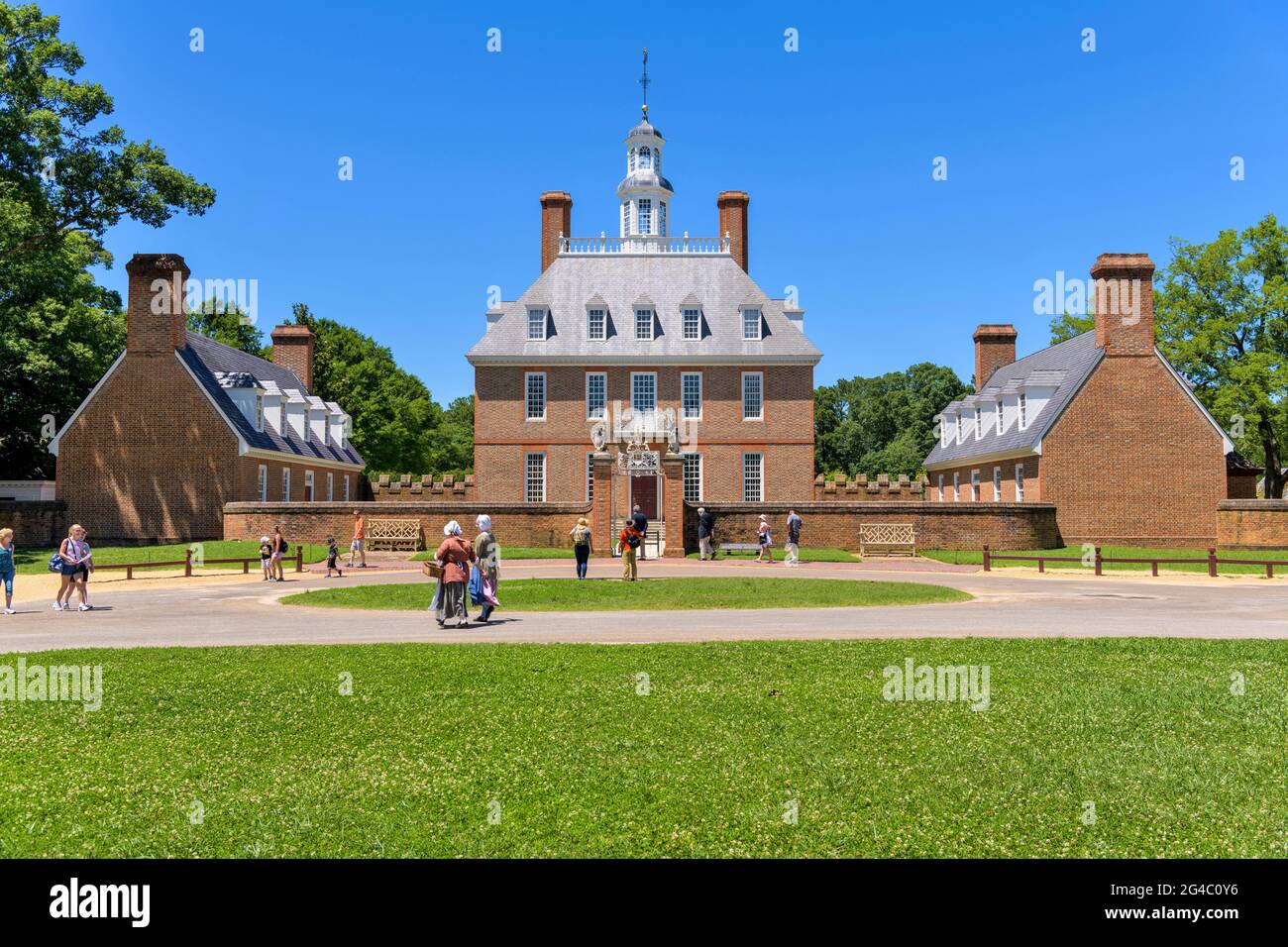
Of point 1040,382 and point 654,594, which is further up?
point 1040,382

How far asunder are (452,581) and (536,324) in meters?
31.9

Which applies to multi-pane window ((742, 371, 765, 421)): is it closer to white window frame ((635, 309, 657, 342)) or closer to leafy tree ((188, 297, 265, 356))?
white window frame ((635, 309, 657, 342))

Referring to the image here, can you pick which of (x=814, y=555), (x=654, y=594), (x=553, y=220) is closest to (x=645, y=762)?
(x=654, y=594)

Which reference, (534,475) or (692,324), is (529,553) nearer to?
(534,475)

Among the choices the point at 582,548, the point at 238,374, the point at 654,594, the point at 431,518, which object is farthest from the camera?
the point at 238,374

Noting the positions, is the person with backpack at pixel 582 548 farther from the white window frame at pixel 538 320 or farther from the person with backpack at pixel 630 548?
the white window frame at pixel 538 320

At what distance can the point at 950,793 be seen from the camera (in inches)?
249

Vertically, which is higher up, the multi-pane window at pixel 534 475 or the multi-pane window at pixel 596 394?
the multi-pane window at pixel 596 394

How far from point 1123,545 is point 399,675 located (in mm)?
36981

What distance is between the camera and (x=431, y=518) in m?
36.1

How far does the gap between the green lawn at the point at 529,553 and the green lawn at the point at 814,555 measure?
4987mm

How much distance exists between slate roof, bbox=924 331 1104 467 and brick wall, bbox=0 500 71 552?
43.0 metres

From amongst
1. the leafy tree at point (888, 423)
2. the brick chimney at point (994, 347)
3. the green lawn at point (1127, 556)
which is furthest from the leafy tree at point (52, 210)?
the leafy tree at point (888, 423)

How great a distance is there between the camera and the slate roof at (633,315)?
45.1 meters
